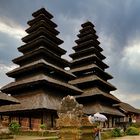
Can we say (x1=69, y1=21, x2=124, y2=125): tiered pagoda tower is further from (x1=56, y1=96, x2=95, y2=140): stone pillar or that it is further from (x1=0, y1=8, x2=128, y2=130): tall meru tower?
(x1=56, y1=96, x2=95, y2=140): stone pillar

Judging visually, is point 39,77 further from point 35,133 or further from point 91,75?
point 91,75

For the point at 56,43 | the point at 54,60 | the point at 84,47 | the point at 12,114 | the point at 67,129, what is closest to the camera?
the point at 67,129

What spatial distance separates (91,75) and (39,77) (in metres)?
14.2

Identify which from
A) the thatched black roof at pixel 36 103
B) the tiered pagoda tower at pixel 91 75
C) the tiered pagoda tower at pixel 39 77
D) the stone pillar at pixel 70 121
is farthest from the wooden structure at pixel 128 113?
the stone pillar at pixel 70 121

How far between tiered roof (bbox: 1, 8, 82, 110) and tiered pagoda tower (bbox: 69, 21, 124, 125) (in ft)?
12.4

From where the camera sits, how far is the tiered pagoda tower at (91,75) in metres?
45.5

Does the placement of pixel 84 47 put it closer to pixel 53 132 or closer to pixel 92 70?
pixel 92 70

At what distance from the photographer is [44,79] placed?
35.8 m

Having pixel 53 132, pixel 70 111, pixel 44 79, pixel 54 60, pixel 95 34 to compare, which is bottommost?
pixel 53 132

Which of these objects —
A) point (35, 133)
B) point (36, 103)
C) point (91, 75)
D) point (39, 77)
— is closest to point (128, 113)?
point (91, 75)

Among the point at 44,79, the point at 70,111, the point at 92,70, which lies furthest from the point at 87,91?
the point at 70,111

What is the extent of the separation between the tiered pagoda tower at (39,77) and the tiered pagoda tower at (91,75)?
3.46 meters

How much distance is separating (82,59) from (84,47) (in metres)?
4.00

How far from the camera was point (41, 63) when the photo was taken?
37.4 metres
